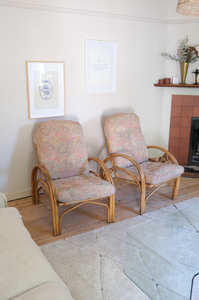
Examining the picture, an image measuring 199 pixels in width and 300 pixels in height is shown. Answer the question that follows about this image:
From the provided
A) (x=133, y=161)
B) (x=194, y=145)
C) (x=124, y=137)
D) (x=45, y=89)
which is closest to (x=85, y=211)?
(x=133, y=161)

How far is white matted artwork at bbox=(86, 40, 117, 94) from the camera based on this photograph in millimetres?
3557

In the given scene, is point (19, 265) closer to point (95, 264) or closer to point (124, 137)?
A: point (95, 264)

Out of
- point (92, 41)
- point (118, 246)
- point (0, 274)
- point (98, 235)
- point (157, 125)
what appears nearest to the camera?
point (0, 274)

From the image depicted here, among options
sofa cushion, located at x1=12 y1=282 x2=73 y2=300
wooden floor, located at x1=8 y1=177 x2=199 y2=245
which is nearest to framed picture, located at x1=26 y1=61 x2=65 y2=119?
wooden floor, located at x1=8 y1=177 x2=199 y2=245

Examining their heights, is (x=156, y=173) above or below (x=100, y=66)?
below

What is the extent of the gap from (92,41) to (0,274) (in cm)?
285

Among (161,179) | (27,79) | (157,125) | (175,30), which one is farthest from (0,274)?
(175,30)

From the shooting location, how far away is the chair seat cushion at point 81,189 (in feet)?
8.59

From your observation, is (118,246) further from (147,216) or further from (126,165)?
(126,165)

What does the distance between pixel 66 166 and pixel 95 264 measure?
47.1 inches

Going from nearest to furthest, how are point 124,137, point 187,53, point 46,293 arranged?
point 46,293, point 124,137, point 187,53

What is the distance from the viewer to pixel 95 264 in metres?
2.29

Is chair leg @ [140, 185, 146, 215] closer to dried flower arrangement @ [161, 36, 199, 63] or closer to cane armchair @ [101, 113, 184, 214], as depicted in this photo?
cane armchair @ [101, 113, 184, 214]

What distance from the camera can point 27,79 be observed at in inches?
125
